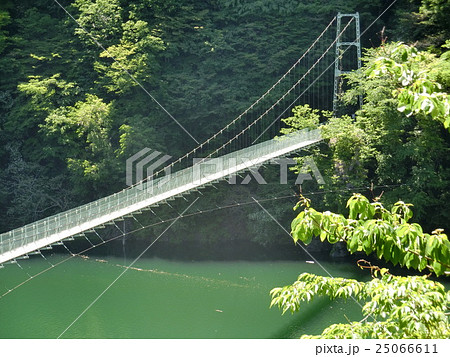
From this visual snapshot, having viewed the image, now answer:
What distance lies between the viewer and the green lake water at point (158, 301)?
9.81 m

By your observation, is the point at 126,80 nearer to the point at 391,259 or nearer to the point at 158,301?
the point at 158,301

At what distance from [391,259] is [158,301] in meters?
9.41

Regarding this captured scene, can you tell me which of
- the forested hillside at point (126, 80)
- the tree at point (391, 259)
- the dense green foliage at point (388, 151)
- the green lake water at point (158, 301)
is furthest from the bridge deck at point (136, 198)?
the tree at point (391, 259)

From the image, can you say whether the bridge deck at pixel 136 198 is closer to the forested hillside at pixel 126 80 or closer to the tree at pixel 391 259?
the forested hillside at pixel 126 80

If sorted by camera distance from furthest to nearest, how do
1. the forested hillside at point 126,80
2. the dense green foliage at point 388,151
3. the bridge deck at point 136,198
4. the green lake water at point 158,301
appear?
the forested hillside at point 126,80, the dense green foliage at point 388,151, the bridge deck at point 136,198, the green lake water at point 158,301

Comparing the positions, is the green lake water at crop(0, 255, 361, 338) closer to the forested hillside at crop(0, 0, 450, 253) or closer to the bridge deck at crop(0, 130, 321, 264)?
the bridge deck at crop(0, 130, 321, 264)

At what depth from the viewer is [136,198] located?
12242 millimetres

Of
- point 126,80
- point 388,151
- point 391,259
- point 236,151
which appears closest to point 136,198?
point 236,151

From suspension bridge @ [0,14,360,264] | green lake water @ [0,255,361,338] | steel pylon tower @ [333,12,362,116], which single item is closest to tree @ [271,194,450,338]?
green lake water @ [0,255,361,338]

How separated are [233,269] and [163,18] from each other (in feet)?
25.1

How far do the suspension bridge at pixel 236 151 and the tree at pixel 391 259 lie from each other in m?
9.10

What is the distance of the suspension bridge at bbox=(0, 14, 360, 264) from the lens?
11315 mm

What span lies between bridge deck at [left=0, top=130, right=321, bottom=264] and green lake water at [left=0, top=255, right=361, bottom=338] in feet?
4.35

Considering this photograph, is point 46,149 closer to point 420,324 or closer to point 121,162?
point 121,162
